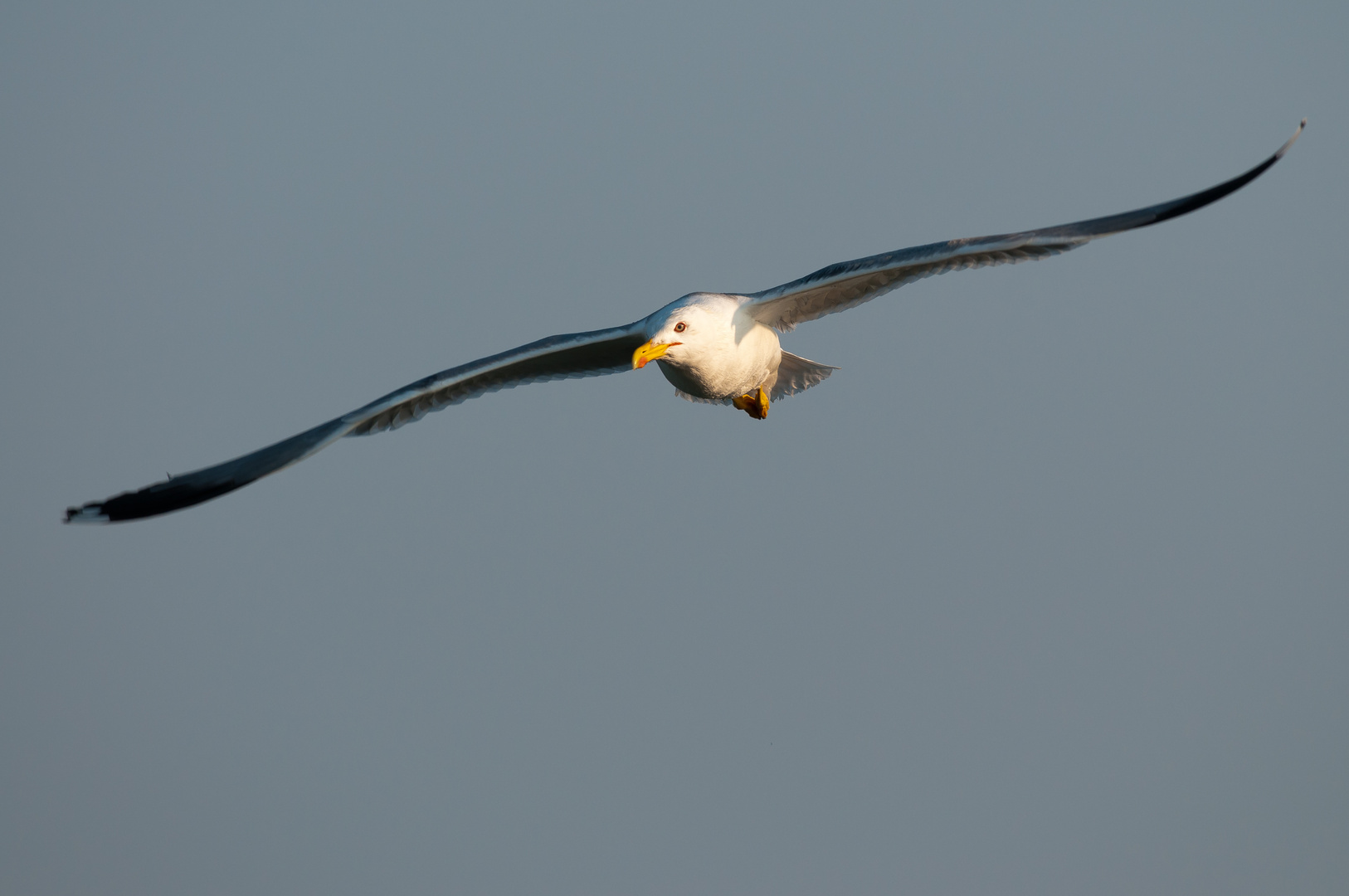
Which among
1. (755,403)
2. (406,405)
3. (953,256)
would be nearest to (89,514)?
(406,405)

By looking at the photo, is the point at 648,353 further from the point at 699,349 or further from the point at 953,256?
the point at 953,256

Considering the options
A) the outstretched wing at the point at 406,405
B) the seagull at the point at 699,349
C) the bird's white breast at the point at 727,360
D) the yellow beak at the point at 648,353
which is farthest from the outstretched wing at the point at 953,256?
the outstretched wing at the point at 406,405

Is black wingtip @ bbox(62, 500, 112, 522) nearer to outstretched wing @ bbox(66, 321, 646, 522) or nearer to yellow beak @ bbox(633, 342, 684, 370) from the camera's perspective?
outstretched wing @ bbox(66, 321, 646, 522)

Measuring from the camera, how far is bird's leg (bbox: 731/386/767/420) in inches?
447

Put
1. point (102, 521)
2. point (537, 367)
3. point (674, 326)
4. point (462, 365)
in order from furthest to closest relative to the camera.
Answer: point (537, 367) < point (462, 365) < point (674, 326) < point (102, 521)

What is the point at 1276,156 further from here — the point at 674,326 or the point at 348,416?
the point at 348,416

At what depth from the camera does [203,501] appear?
8.98 meters

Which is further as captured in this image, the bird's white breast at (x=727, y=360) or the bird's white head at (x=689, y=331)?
the bird's white breast at (x=727, y=360)

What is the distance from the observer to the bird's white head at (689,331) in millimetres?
9352

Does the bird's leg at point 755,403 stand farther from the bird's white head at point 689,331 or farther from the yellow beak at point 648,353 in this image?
the yellow beak at point 648,353

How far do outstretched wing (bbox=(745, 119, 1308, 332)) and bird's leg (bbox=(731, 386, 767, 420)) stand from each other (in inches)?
50.4

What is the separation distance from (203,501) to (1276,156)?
27.2 feet

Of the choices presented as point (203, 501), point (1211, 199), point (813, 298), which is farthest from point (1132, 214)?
point (203, 501)

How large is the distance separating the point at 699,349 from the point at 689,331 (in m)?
0.19
